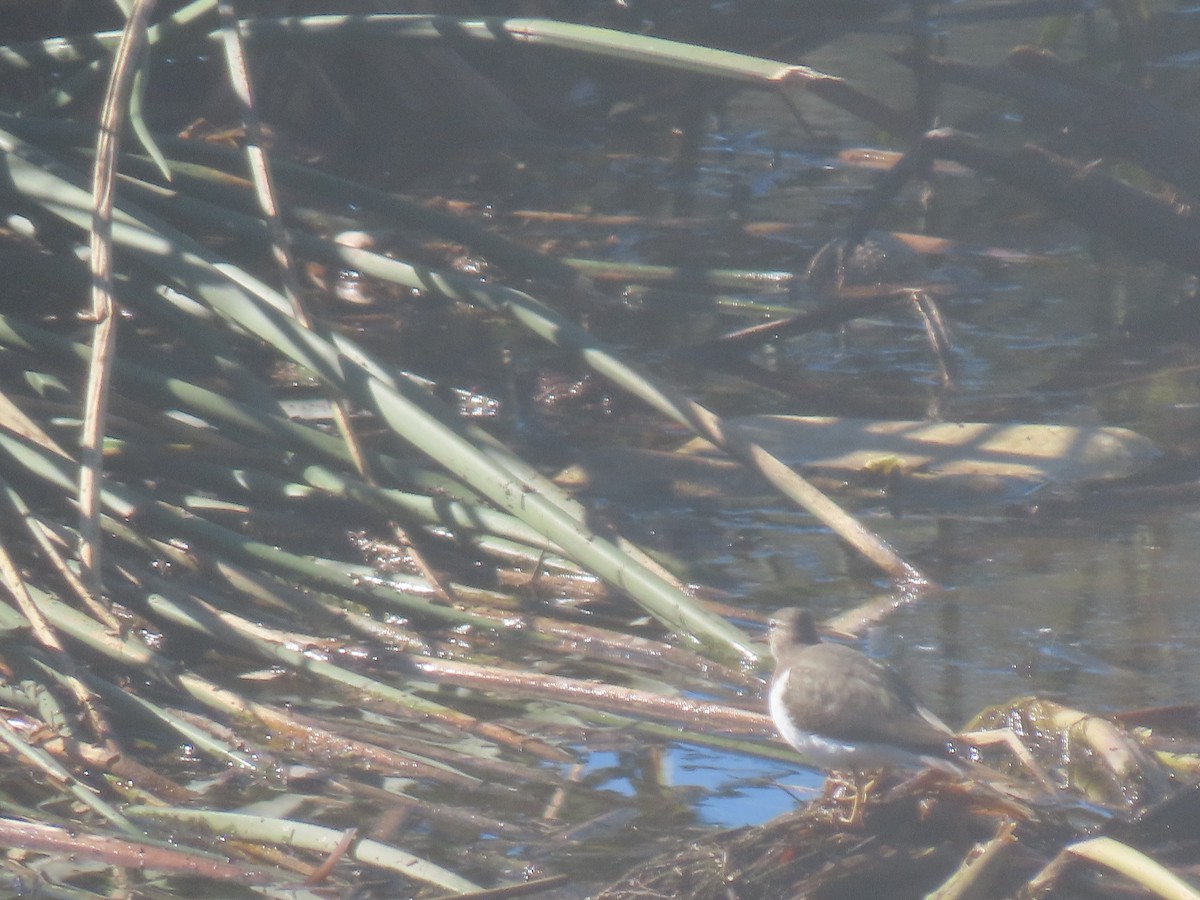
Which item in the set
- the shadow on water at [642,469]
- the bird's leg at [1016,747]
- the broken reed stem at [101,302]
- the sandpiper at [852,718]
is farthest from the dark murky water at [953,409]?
the broken reed stem at [101,302]

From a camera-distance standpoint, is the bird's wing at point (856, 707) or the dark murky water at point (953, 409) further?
the dark murky water at point (953, 409)

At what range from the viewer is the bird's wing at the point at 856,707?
323cm

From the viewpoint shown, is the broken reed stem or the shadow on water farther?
the shadow on water

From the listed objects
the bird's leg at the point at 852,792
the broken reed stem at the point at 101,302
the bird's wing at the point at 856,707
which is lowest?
the bird's leg at the point at 852,792

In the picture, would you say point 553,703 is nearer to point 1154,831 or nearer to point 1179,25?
point 1154,831

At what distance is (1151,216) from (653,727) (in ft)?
12.3

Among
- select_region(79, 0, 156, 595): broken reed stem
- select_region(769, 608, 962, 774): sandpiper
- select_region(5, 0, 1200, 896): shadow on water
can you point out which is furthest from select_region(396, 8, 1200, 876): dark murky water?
select_region(79, 0, 156, 595): broken reed stem

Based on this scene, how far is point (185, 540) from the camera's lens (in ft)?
12.7

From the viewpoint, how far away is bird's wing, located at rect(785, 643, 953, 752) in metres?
3.23

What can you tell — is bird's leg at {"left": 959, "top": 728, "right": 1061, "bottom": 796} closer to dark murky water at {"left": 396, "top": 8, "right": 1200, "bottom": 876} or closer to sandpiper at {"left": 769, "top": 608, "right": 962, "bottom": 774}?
sandpiper at {"left": 769, "top": 608, "right": 962, "bottom": 774}

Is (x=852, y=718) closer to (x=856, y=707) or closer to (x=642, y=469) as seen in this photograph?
(x=856, y=707)

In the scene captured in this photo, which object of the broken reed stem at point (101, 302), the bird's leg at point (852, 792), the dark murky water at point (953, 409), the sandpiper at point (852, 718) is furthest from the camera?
the dark murky water at point (953, 409)

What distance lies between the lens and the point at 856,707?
330 cm

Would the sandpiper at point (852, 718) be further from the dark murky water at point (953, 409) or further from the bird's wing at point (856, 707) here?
the dark murky water at point (953, 409)
